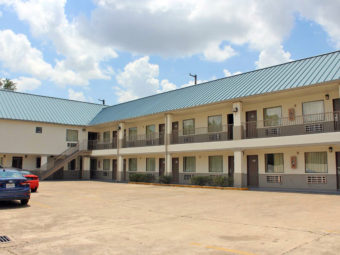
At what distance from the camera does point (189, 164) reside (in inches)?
1062

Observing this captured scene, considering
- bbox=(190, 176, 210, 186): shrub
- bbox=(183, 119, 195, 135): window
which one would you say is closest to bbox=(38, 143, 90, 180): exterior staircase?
bbox=(183, 119, 195, 135): window

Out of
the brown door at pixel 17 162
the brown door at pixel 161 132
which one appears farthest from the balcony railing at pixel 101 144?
the brown door at pixel 17 162

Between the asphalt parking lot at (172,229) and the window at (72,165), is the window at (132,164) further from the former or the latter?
the asphalt parking lot at (172,229)

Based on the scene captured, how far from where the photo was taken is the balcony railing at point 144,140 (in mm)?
29234

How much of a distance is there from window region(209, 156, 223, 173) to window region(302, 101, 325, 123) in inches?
279

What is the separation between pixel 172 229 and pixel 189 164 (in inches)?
745

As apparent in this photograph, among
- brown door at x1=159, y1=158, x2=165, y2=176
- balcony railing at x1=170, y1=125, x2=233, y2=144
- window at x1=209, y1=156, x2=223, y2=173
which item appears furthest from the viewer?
brown door at x1=159, y1=158, x2=165, y2=176

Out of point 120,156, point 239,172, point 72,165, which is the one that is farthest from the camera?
point 72,165

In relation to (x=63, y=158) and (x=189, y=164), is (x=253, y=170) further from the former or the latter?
(x=63, y=158)

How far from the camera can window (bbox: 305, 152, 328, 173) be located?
1902 cm

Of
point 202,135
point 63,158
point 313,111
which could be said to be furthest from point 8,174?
point 63,158

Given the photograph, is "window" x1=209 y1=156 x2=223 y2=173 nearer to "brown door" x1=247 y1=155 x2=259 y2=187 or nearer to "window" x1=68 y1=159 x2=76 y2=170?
"brown door" x1=247 y1=155 x2=259 y2=187

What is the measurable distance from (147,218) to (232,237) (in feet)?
11.1

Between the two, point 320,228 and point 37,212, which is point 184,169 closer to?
point 37,212
